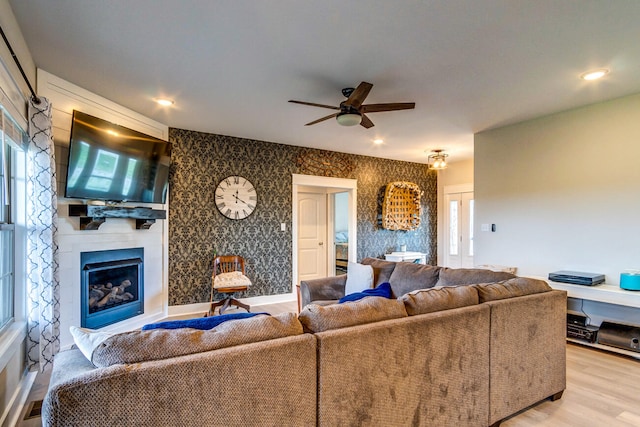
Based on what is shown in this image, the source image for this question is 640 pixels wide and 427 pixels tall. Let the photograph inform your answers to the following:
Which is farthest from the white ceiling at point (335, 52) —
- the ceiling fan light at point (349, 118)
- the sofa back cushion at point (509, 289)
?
the sofa back cushion at point (509, 289)

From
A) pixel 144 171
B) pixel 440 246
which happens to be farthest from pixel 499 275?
pixel 440 246

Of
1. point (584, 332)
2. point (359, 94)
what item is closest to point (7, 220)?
point (359, 94)

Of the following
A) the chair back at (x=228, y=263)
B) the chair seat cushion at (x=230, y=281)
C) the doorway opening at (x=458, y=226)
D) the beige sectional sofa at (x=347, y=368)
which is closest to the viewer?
the beige sectional sofa at (x=347, y=368)

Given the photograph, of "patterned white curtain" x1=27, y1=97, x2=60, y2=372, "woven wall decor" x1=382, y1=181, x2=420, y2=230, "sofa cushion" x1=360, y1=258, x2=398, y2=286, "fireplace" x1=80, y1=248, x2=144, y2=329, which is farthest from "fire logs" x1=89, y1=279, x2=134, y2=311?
"woven wall decor" x1=382, y1=181, x2=420, y2=230

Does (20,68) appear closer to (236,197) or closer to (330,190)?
(236,197)

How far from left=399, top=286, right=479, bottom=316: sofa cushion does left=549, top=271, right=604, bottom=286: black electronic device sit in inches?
83.7

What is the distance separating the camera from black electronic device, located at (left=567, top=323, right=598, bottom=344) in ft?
11.0

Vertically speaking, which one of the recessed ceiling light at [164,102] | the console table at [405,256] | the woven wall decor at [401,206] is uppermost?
the recessed ceiling light at [164,102]

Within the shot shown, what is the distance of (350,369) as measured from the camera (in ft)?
4.62

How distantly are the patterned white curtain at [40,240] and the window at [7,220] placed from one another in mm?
94

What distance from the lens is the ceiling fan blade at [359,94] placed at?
103 inches

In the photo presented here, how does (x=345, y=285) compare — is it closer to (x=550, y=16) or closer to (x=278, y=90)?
(x=278, y=90)

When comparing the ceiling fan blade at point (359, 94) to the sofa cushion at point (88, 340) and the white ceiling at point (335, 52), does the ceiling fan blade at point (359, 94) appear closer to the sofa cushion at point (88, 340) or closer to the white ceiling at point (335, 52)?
the white ceiling at point (335, 52)

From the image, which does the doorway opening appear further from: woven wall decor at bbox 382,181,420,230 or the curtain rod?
the curtain rod
